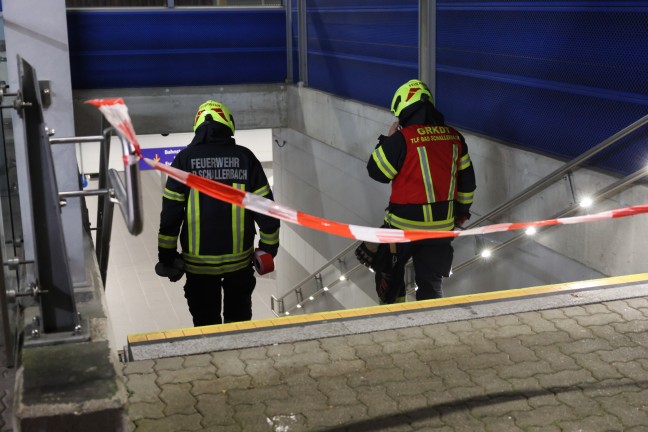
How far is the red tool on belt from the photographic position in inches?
235

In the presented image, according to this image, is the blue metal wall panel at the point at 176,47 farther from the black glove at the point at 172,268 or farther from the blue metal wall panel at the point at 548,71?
the black glove at the point at 172,268

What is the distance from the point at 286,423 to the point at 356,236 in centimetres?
143

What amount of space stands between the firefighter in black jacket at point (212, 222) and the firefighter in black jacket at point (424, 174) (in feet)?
3.12

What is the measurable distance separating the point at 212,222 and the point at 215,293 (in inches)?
22.3

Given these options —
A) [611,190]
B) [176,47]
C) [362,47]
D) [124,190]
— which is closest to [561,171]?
[611,190]

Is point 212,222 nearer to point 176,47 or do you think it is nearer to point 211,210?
point 211,210

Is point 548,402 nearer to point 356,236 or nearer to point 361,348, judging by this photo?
point 361,348

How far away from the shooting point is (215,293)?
6062 mm

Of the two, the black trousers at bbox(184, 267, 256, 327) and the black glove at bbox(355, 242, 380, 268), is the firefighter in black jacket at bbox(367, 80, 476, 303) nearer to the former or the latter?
the black glove at bbox(355, 242, 380, 268)

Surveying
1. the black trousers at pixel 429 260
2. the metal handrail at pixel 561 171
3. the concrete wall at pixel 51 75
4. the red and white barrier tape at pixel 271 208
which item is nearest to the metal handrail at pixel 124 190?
the red and white barrier tape at pixel 271 208

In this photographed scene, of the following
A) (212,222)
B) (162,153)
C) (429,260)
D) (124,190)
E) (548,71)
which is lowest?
(162,153)

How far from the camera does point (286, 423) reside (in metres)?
3.89

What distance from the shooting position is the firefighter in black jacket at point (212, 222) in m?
5.76

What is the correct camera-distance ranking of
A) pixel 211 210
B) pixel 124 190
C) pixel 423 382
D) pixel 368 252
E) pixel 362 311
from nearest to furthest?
pixel 124 190, pixel 423 382, pixel 362 311, pixel 211 210, pixel 368 252
